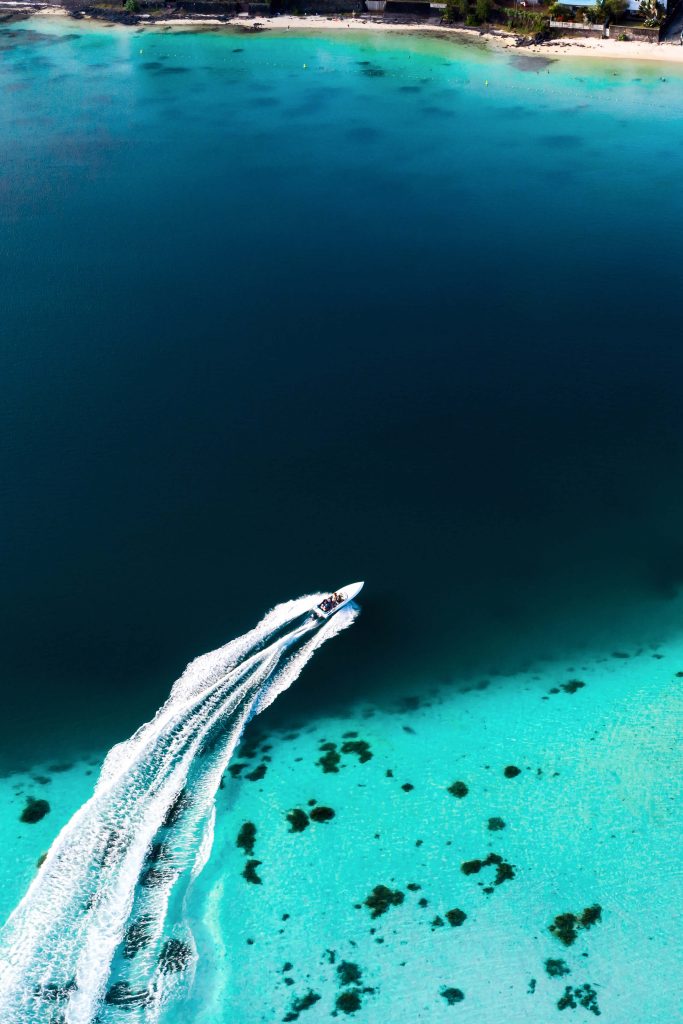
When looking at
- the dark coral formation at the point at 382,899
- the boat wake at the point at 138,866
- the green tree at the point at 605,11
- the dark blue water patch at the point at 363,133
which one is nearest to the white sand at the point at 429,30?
the green tree at the point at 605,11

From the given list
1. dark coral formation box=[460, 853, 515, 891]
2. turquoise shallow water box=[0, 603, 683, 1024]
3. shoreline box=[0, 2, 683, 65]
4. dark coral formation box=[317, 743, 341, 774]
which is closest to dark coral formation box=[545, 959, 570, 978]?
turquoise shallow water box=[0, 603, 683, 1024]

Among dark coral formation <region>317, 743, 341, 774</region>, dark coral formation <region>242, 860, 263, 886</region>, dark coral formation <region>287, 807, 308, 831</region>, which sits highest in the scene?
dark coral formation <region>317, 743, 341, 774</region>

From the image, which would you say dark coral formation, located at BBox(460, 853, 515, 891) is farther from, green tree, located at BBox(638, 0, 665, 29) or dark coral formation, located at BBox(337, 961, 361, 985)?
green tree, located at BBox(638, 0, 665, 29)

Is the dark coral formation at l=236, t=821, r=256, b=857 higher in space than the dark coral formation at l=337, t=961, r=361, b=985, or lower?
higher

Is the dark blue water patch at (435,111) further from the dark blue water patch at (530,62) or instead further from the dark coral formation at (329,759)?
the dark coral formation at (329,759)

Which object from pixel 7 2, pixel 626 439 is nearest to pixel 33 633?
pixel 626 439

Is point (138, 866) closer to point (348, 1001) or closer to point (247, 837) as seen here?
point (247, 837)

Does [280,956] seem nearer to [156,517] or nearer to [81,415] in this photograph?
[156,517]
